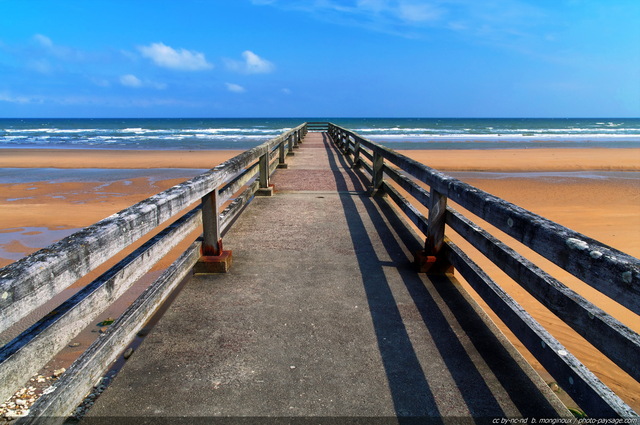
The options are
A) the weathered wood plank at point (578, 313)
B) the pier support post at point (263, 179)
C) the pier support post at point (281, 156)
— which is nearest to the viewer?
the weathered wood plank at point (578, 313)

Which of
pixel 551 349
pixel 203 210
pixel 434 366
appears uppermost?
pixel 203 210

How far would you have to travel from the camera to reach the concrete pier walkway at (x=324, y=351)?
216cm

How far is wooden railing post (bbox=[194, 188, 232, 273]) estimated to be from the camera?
3.74 m

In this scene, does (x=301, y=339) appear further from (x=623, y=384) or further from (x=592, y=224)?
(x=592, y=224)

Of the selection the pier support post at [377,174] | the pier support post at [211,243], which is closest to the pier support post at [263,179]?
the pier support post at [377,174]

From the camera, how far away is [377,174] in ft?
24.9

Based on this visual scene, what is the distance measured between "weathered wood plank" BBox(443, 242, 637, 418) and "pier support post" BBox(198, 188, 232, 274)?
219 cm

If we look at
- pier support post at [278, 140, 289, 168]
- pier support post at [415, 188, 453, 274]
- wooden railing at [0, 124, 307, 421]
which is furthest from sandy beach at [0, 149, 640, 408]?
pier support post at [278, 140, 289, 168]

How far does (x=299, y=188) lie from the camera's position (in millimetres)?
8477

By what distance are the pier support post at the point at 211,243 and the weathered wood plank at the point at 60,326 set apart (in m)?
1.02

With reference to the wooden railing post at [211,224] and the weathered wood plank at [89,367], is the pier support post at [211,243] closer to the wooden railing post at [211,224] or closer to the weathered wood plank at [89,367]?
the wooden railing post at [211,224]

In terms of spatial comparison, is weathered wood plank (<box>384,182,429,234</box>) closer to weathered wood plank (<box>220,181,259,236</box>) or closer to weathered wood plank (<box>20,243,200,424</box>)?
weathered wood plank (<box>220,181,259,236</box>)

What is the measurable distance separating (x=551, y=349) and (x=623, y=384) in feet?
7.51

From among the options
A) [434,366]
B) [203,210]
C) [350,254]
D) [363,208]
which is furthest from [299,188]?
[434,366]
